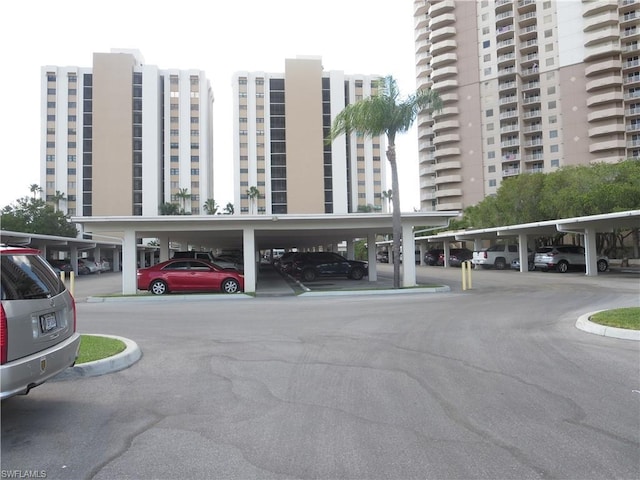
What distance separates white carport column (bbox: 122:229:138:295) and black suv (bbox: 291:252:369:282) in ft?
31.6

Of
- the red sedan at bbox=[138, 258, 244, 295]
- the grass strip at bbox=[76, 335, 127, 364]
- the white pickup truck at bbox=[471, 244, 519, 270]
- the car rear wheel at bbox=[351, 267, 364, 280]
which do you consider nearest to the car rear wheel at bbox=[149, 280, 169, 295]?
the red sedan at bbox=[138, 258, 244, 295]

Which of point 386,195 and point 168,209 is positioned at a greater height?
point 386,195

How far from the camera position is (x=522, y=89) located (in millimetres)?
81625

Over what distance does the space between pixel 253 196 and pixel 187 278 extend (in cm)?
7863

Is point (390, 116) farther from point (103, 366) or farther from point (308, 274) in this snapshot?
point (103, 366)

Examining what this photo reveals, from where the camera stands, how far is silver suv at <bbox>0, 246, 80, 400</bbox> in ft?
A: 12.6

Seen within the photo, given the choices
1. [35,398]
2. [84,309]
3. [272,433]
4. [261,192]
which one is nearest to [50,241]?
[84,309]

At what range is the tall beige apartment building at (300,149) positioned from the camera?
309ft

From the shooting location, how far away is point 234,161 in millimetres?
97250

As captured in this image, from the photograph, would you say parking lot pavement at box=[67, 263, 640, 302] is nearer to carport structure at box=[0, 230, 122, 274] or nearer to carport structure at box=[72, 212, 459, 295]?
carport structure at box=[72, 212, 459, 295]

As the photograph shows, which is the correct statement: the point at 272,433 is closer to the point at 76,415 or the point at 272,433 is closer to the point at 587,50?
the point at 76,415

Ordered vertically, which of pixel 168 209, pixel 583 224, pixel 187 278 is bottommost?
pixel 187 278

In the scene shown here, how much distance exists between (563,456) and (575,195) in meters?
38.5

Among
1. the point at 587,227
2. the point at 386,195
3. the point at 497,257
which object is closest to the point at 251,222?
the point at 587,227
